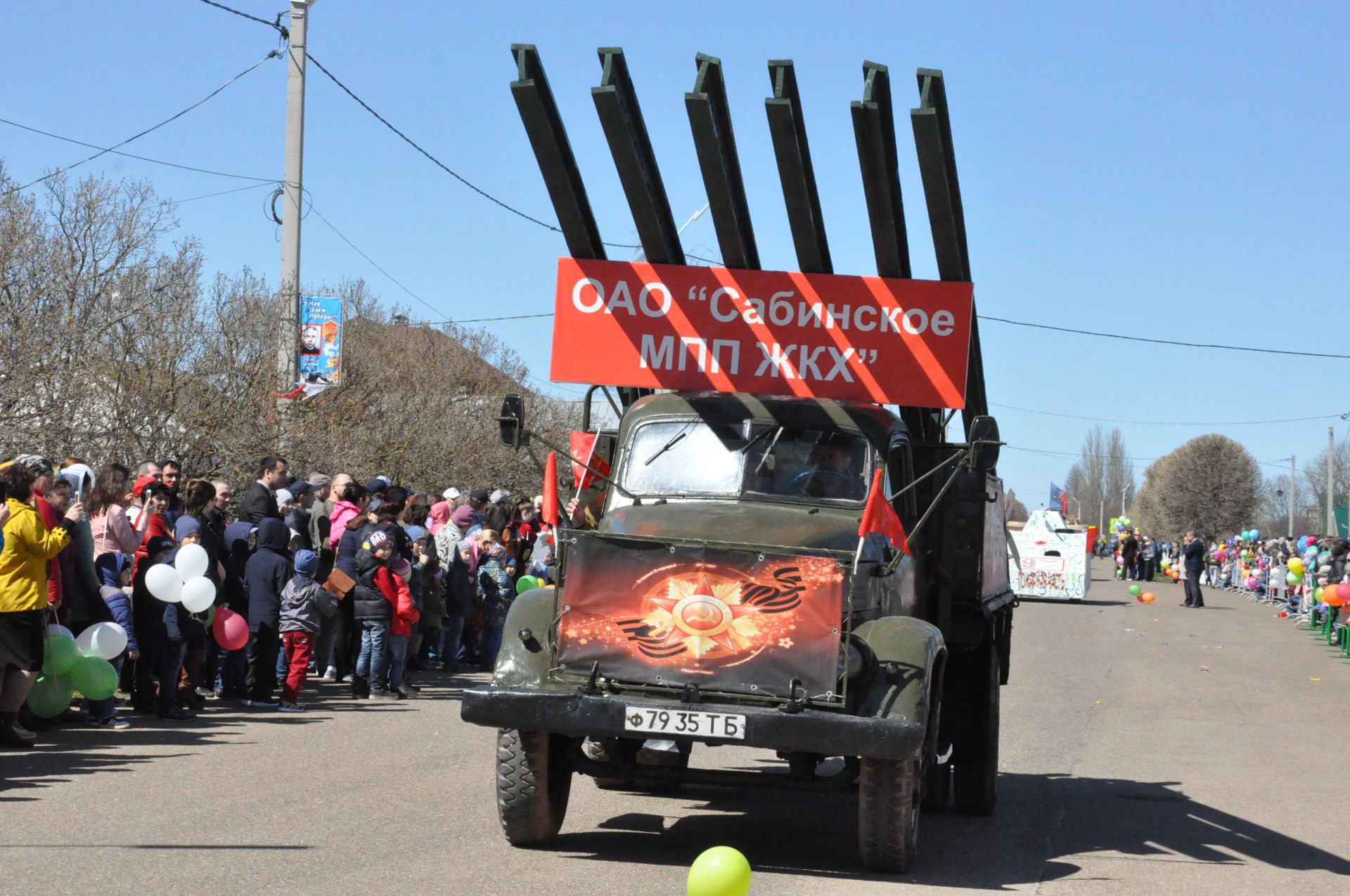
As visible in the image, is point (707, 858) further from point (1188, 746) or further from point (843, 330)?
point (1188, 746)

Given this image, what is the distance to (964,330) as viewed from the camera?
8.80 meters

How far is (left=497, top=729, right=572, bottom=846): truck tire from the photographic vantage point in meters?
7.36

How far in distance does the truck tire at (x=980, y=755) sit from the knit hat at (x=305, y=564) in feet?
20.6

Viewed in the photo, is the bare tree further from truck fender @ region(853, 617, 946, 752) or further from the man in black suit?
truck fender @ region(853, 617, 946, 752)

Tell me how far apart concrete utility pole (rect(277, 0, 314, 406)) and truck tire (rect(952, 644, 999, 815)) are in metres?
13.5

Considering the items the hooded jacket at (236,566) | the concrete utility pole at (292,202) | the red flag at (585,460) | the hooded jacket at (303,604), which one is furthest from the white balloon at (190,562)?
the concrete utility pole at (292,202)

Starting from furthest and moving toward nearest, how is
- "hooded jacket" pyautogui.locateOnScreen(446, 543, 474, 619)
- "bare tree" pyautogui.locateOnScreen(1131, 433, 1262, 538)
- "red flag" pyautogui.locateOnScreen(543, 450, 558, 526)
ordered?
"bare tree" pyautogui.locateOnScreen(1131, 433, 1262, 538)
"hooded jacket" pyautogui.locateOnScreen(446, 543, 474, 619)
"red flag" pyautogui.locateOnScreen(543, 450, 558, 526)

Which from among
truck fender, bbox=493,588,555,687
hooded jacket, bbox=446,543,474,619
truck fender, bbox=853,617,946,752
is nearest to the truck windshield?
truck fender, bbox=853,617,946,752

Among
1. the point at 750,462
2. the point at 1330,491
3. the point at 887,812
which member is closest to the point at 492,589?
the point at 750,462

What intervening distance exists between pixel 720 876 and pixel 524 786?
159 centimetres

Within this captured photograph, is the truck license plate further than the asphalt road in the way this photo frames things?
No

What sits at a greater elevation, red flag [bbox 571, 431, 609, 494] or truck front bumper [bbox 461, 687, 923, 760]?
red flag [bbox 571, 431, 609, 494]

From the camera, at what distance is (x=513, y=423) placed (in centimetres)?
859

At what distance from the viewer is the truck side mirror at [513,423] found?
8.51m
